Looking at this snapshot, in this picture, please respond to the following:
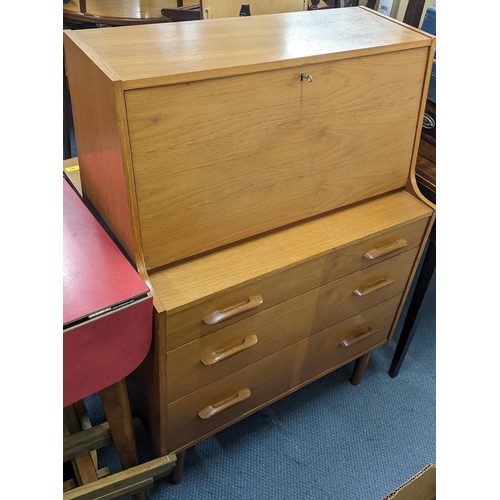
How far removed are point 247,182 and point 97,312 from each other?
410 millimetres

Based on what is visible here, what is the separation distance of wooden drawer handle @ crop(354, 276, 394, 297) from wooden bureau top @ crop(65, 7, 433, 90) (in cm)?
61

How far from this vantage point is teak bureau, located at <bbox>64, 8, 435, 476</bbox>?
926 mm

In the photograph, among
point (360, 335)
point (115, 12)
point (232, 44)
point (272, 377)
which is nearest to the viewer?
point (232, 44)

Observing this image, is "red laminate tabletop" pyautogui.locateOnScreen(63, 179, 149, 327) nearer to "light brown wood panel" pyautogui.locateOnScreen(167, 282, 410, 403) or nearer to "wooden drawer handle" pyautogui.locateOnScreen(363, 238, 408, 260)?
"light brown wood panel" pyautogui.locateOnScreen(167, 282, 410, 403)

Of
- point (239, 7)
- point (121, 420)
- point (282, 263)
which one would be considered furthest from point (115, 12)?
point (121, 420)

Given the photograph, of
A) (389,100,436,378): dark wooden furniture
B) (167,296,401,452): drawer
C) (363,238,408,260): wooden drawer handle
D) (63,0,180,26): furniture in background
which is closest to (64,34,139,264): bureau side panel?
(167,296,401,452): drawer

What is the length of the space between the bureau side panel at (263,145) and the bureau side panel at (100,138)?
0.12ft

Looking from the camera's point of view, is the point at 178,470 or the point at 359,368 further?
the point at 359,368

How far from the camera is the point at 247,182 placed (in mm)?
1070

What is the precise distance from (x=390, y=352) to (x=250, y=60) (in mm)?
1304

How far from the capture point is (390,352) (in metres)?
1.88

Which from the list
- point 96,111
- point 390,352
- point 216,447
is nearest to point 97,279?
point 96,111

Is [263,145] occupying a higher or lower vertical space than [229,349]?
higher

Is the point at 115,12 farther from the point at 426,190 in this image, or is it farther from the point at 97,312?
the point at 97,312
